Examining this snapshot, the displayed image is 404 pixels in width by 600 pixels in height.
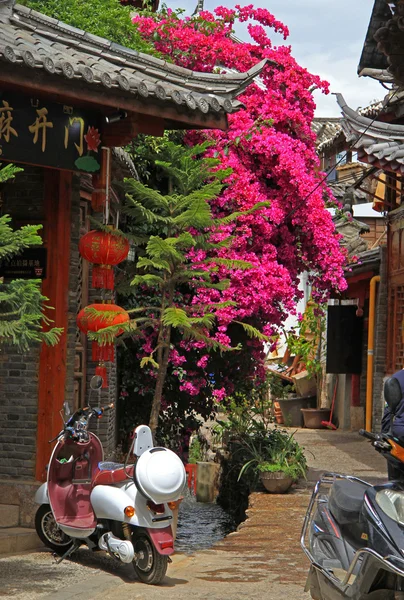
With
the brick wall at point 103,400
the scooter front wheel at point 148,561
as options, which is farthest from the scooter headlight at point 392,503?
the brick wall at point 103,400

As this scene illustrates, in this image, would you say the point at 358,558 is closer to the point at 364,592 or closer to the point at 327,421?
the point at 364,592

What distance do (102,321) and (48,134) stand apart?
180cm

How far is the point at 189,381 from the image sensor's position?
13.6 meters

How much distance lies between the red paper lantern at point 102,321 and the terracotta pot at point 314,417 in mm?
16956

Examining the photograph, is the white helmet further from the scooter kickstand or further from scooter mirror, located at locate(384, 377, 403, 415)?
scooter mirror, located at locate(384, 377, 403, 415)

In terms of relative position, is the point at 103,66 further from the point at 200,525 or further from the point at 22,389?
the point at 200,525

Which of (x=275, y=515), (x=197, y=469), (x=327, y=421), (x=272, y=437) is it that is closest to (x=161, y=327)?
(x=275, y=515)

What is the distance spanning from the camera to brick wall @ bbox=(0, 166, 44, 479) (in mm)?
9945

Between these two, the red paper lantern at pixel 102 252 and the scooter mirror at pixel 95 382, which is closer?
the scooter mirror at pixel 95 382

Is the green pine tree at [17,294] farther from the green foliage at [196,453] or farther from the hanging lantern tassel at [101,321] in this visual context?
the green foliage at [196,453]

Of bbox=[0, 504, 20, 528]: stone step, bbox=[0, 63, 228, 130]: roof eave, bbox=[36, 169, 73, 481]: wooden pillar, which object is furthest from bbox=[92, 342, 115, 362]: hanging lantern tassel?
bbox=[0, 63, 228, 130]: roof eave

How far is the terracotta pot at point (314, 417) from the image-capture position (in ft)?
85.8

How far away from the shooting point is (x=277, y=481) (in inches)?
502

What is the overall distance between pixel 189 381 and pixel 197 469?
309 cm
